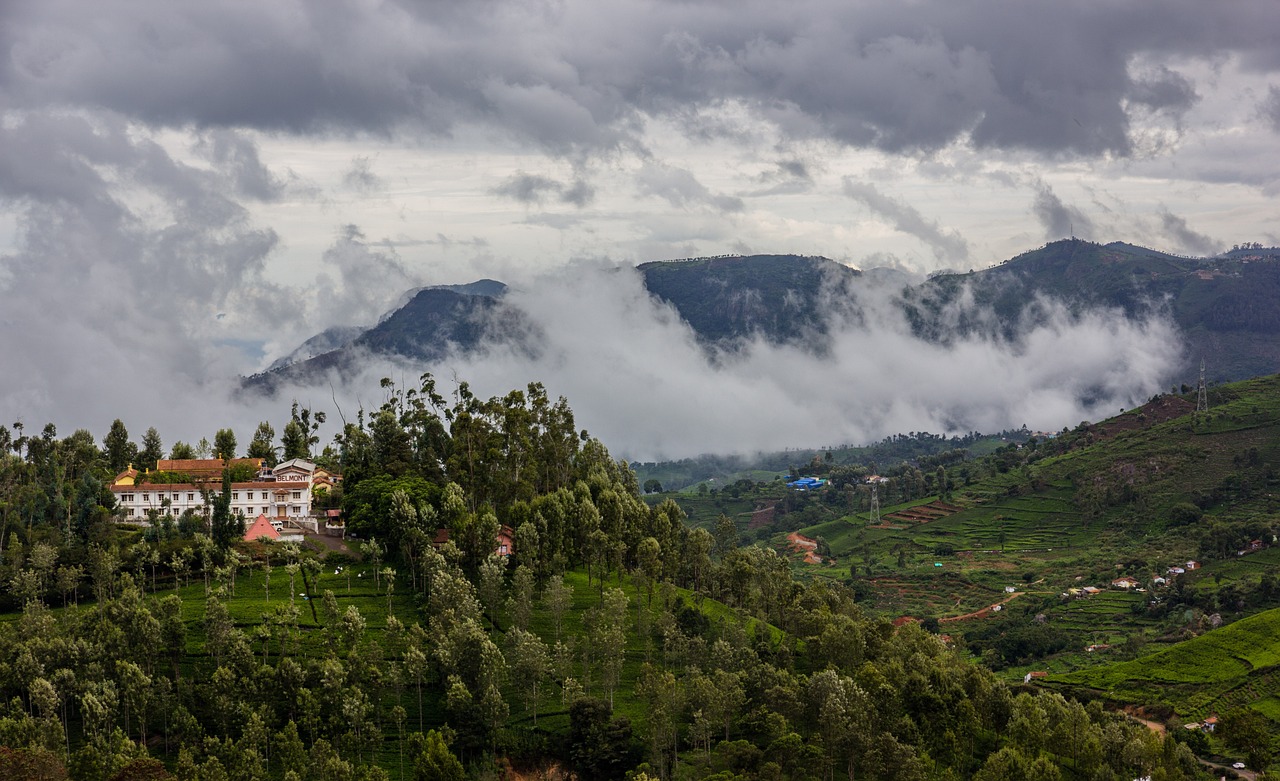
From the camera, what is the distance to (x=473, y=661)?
265 ft

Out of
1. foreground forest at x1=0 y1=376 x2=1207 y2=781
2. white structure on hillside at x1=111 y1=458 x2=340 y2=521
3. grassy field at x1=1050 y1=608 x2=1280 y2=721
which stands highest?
white structure on hillside at x1=111 y1=458 x2=340 y2=521

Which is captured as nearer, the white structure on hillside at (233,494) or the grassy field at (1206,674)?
the grassy field at (1206,674)

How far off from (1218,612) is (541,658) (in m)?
105

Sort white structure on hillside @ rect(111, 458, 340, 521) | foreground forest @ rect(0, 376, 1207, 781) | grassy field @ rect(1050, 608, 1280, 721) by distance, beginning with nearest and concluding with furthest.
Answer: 1. foreground forest @ rect(0, 376, 1207, 781)
2. grassy field @ rect(1050, 608, 1280, 721)
3. white structure on hillside @ rect(111, 458, 340, 521)

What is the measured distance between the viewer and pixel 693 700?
78938mm

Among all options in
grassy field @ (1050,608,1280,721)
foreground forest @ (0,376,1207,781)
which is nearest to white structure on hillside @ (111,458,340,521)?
foreground forest @ (0,376,1207,781)

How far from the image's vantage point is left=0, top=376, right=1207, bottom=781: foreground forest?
2926 inches

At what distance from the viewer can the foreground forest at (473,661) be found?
74.3m

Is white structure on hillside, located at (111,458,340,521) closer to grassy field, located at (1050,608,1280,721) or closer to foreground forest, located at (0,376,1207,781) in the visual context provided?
foreground forest, located at (0,376,1207,781)

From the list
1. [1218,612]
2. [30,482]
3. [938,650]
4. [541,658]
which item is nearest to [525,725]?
[541,658]

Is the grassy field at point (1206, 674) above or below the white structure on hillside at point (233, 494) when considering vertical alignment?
below

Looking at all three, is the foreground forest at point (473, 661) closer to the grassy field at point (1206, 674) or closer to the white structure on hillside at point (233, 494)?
the white structure on hillside at point (233, 494)

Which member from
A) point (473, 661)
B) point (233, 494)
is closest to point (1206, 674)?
point (473, 661)

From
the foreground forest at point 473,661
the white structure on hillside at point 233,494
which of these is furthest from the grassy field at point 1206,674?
the white structure on hillside at point 233,494
